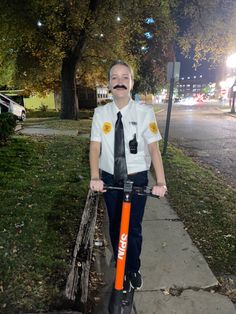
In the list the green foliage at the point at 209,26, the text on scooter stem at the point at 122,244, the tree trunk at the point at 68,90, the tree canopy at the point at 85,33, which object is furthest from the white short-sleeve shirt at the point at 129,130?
the green foliage at the point at 209,26

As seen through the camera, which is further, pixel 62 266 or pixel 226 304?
pixel 62 266

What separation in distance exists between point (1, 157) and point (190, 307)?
20.9ft

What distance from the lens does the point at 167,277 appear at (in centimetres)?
352

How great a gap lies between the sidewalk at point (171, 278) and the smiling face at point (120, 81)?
1883 millimetres

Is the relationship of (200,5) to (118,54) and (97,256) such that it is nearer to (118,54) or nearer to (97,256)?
(118,54)

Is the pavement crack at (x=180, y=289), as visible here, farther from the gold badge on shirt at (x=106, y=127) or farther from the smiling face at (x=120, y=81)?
the smiling face at (x=120, y=81)

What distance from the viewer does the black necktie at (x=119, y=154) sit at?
2.83 m

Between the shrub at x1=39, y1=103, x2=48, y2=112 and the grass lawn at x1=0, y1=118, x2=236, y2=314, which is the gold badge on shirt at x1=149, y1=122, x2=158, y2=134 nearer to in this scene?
the grass lawn at x1=0, y1=118, x2=236, y2=314

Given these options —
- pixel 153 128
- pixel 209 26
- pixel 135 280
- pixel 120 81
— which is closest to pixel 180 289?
pixel 135 280

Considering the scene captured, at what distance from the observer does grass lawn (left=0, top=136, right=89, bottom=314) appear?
126 inches

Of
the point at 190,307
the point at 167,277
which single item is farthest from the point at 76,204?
the point at 190,307

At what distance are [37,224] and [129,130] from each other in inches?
93.7

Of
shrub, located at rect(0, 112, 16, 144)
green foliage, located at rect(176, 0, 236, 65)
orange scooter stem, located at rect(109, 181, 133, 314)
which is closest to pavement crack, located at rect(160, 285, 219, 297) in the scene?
orange scooter stem, located at rect(109, 181, 133, 314)

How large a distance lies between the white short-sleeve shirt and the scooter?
0.35 m
